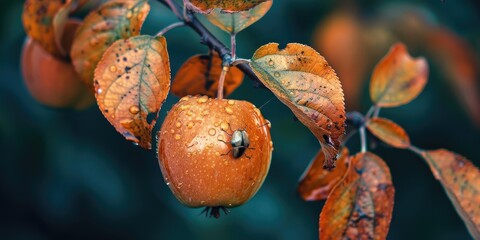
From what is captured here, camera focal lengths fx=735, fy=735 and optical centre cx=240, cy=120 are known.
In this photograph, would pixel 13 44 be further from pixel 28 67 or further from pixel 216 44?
pixel 216 44

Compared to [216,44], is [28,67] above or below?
below

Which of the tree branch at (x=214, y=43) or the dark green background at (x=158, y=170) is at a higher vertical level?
the tree branch at (x=214, y=43)

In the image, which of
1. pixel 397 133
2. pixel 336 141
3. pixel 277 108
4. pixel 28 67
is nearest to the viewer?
pixel 336 141

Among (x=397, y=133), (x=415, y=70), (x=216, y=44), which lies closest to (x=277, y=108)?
(x=415, y=70)

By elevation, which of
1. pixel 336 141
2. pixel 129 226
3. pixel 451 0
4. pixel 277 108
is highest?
pixel 336 141

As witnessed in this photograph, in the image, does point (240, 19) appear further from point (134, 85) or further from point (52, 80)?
point (52, 80)

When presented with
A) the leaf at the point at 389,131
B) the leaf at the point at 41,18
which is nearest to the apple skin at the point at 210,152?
the leaf at the point at 389,131

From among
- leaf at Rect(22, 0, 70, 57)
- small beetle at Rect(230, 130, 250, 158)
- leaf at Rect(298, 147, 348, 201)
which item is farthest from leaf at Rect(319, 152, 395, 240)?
leaf at Rect(22, 0, 70, 57)

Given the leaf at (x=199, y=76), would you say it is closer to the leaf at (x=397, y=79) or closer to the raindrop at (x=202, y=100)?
the raindrop at (x=202, y=100)

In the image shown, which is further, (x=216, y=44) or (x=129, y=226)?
(x=129, y=226)
